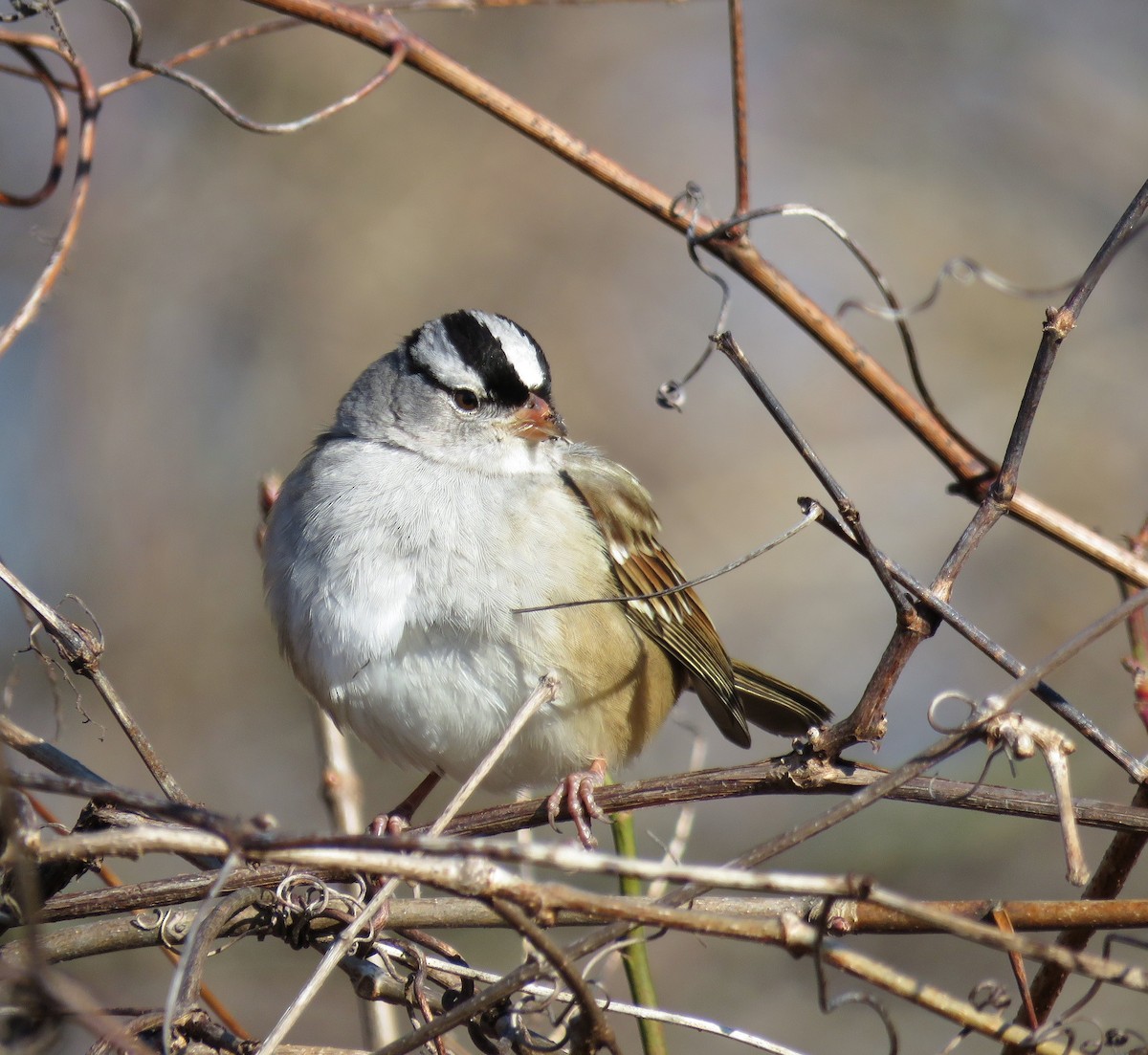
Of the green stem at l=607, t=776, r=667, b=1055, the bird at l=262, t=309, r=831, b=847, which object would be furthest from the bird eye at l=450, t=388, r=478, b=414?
the green stem at l=607, t=776, r=667, b=1055

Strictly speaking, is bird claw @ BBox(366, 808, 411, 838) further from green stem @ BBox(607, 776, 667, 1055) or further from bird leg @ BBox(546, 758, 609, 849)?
green stem @ BBox(607, 776, 667, 1055)

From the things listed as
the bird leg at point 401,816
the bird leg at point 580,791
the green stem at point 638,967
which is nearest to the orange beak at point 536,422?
the bird leg at point 580,791

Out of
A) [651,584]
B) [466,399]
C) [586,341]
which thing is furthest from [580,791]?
[586,341]

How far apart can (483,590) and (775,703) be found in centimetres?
100

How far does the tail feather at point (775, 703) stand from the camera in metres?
3.25

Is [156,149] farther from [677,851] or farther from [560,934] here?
[677,851]

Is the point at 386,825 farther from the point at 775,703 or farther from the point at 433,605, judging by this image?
the point at 775,703

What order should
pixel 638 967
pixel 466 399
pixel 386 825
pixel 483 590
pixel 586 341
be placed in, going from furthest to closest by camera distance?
pixel 586 341, pixel 466 399, pixel 386 825, pixel 483 590, pixel 638 967

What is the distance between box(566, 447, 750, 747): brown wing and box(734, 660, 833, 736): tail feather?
7 cm

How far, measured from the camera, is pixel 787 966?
14.9ft

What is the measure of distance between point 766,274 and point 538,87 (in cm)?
404

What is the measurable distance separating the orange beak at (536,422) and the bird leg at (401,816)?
918mm

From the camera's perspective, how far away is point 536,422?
3.12 meters

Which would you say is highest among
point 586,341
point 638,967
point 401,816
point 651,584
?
point 586,341
